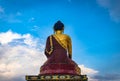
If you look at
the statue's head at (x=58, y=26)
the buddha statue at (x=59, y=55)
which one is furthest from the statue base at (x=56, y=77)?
the statue's head at (x=58, y=26)

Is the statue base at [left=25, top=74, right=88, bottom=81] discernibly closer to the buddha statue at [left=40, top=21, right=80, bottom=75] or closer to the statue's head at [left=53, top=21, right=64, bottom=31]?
the buddha statue at [left=40, top=21, right=80, bottom=75]

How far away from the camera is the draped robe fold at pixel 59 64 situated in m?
34.3

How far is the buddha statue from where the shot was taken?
1353 inches

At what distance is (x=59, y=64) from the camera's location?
1359 inches

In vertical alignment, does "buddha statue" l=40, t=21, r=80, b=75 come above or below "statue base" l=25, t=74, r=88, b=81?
above

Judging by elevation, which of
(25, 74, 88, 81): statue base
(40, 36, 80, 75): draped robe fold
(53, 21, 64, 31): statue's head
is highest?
(53, 21, 64, 31): statue's head

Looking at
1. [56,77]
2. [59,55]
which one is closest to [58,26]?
[59,55]

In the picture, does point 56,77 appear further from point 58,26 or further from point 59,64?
point 58,26

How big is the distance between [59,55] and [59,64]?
1.12 metres

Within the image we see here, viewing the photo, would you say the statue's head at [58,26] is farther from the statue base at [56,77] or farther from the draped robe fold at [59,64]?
the statue base at [56,77]

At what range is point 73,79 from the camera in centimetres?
3319

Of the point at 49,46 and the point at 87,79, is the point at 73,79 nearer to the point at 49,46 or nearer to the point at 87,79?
the point at 87,79

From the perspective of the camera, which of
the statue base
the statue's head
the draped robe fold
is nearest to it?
the statue base

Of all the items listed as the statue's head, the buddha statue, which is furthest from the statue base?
the statue's head
